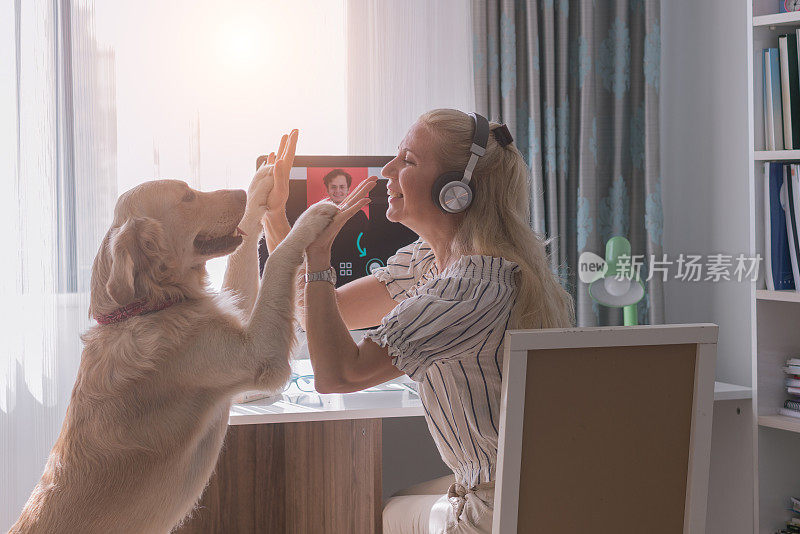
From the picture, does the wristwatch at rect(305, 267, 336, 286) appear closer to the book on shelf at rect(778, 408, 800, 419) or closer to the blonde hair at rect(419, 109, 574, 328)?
the blonde hair at rect(419, 109, 574, 328)

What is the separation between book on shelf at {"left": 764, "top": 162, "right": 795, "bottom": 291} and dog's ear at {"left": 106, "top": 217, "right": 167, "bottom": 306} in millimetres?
1792

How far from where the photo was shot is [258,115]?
251cm

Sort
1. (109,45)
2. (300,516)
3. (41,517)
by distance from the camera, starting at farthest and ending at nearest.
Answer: (109,45) < (300,516) < (41,517)

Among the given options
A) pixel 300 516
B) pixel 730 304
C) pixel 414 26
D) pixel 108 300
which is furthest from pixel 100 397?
pixel 730 304

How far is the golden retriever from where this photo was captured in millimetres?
1156

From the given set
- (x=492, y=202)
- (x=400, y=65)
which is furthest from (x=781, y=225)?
(x=400, y=65)

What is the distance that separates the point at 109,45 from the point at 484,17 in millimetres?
1298

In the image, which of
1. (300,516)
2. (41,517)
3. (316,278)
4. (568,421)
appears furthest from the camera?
(300,516)

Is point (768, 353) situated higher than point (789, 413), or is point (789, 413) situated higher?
point (768, 353)

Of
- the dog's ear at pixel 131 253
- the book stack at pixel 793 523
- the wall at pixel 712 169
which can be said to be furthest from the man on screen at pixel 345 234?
the book stack at pixel 793 523

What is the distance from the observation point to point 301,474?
1.72 meters

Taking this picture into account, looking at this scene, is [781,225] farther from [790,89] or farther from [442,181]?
[442,181]

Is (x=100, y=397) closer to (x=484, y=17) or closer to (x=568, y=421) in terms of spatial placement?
(x=568, y=421)

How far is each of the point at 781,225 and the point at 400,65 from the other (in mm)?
1383
